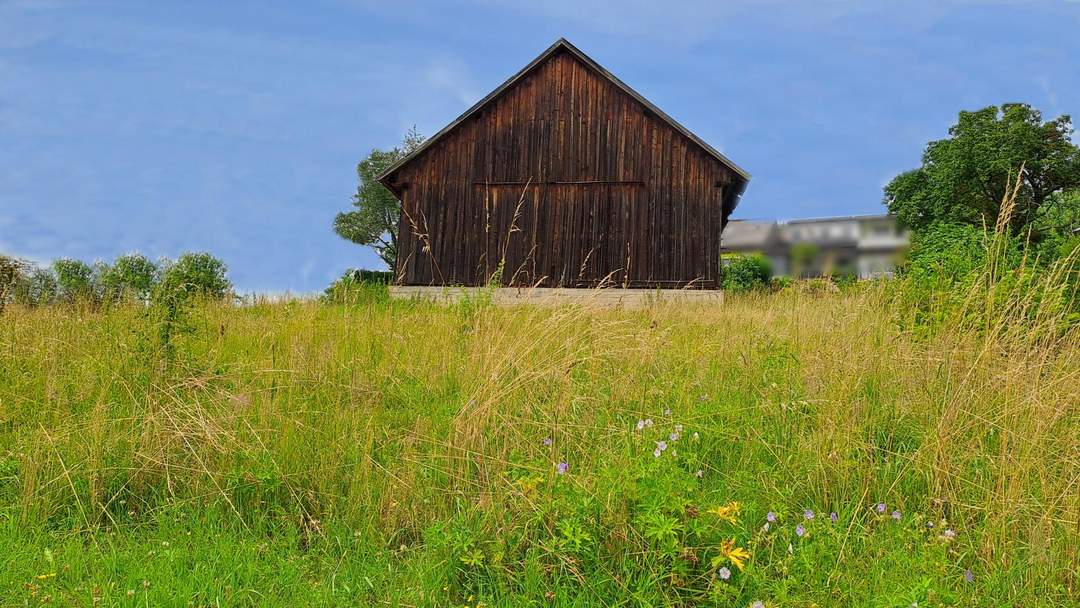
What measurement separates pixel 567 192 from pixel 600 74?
3228mm

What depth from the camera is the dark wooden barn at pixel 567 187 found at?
16.6 metres

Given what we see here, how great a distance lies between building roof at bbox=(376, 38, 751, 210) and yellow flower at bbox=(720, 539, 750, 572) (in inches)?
590

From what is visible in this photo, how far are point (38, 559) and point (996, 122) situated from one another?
136 feet

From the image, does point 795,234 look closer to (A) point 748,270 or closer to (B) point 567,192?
(A) point 748,270

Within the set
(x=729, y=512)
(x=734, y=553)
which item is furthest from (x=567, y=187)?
(x=734, y=553)

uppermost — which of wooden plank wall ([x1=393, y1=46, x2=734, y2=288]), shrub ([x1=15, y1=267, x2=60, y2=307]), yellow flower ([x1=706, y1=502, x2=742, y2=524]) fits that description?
wooden plank wall ([x1=393, y1=46, x2=734, y2=288])

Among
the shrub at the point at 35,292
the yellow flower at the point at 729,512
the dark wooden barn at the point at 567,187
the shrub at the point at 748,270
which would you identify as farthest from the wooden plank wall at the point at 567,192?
the yellow flower at the point at 729,512

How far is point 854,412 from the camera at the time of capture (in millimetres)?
3576

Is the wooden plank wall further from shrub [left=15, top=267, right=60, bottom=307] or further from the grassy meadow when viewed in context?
the grassy meadow

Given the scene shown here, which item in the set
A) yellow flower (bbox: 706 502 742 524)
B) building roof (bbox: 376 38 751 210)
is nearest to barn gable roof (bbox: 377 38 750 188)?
building roof (bbox: 376 38 751 210)

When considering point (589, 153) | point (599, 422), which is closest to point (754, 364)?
point (599, 422)

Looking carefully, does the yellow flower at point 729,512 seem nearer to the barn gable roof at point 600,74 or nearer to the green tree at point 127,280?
the green tree at point 127,280

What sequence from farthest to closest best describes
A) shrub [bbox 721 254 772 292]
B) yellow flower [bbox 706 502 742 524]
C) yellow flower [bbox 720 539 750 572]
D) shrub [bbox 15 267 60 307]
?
1. shrub [bbox 721 254 772 292]
2. shrub [bbox 15 267 60 307]
3. yellow flower [bbox 706 502 742 524]
4. yellow flower [bbox 720 539 750 572]

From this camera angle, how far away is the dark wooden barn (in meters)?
16.6
